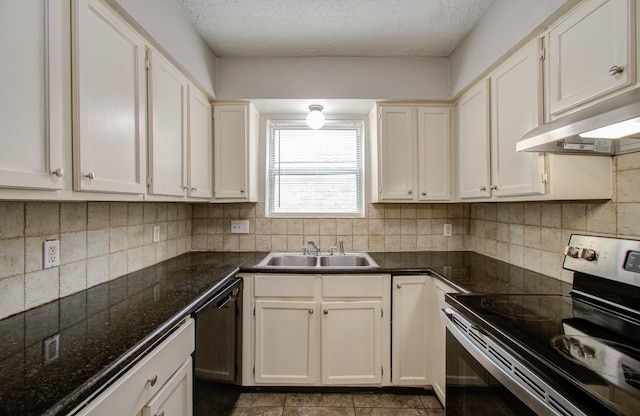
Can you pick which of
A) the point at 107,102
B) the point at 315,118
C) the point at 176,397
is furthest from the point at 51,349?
the point at 315,118

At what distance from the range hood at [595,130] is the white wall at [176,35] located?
1760 mm

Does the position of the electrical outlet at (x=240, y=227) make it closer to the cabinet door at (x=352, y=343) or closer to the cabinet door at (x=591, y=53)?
the cabinet door at (x=352, y=343)

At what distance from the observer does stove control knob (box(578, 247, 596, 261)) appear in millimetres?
1248

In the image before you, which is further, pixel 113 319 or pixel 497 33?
pixel 497 33

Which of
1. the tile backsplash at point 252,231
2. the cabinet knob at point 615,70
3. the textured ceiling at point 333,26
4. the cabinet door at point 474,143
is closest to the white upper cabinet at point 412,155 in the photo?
the cabinet door at point 474,143

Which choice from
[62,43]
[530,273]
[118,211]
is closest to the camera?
[62,43]

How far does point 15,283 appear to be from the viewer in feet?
3.46

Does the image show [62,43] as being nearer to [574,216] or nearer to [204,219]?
[204,219]

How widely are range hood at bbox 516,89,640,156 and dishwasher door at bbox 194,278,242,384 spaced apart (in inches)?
63.3

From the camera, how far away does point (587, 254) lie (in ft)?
4.18

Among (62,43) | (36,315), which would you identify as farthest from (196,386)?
(62,43)

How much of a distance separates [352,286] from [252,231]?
42.0 inches

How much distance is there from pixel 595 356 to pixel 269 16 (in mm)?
2186

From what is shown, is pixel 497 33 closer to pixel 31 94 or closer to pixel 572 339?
pixel 572 339
